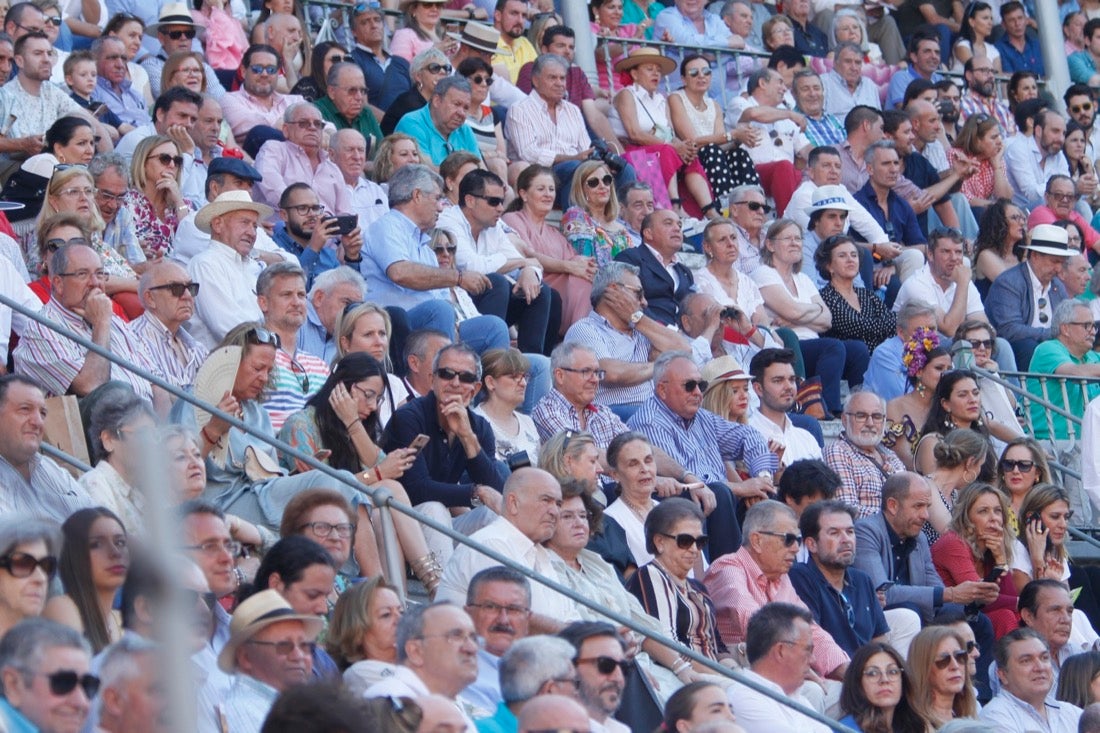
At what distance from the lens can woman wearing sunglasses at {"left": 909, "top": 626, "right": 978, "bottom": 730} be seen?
832 cm

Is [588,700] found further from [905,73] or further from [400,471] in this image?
[905,73]

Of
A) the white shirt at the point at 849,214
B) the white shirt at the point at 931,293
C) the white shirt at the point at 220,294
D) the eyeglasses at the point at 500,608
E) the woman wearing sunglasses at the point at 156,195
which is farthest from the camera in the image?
the white shirt at the point at 849,214

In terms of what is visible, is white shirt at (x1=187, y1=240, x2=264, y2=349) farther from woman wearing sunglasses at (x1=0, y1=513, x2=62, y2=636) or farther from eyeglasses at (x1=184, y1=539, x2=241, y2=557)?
woman wearing sunglasses at (x1=0, y1=513, x2=62, y2=636)

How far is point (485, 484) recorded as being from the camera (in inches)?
347

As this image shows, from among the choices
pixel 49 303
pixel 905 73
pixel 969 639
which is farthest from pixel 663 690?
pixel 905 73

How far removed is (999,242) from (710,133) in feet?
6.47

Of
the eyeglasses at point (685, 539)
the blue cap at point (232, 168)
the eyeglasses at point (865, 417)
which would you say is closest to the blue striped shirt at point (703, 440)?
the eyeglasses at point (865, 417)

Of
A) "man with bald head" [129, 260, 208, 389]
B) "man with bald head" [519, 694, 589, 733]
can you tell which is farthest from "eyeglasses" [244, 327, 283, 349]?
"man with bald head" [519, 694, 589, 733]

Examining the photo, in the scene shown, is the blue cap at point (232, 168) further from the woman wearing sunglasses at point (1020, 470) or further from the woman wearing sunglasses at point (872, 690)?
the woman wearing sunglasses at point (872, 690)

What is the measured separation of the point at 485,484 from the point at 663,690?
1300 millimetres

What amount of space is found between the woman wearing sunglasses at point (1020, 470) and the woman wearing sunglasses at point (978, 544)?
0.57m

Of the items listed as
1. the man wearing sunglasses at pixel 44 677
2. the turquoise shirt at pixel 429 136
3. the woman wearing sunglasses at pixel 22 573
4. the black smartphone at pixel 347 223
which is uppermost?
the man wearing sunglasses at pixel 44 677

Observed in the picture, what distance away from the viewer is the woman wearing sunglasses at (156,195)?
10.4m

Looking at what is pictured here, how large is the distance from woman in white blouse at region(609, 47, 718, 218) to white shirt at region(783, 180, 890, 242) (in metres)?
0.50
